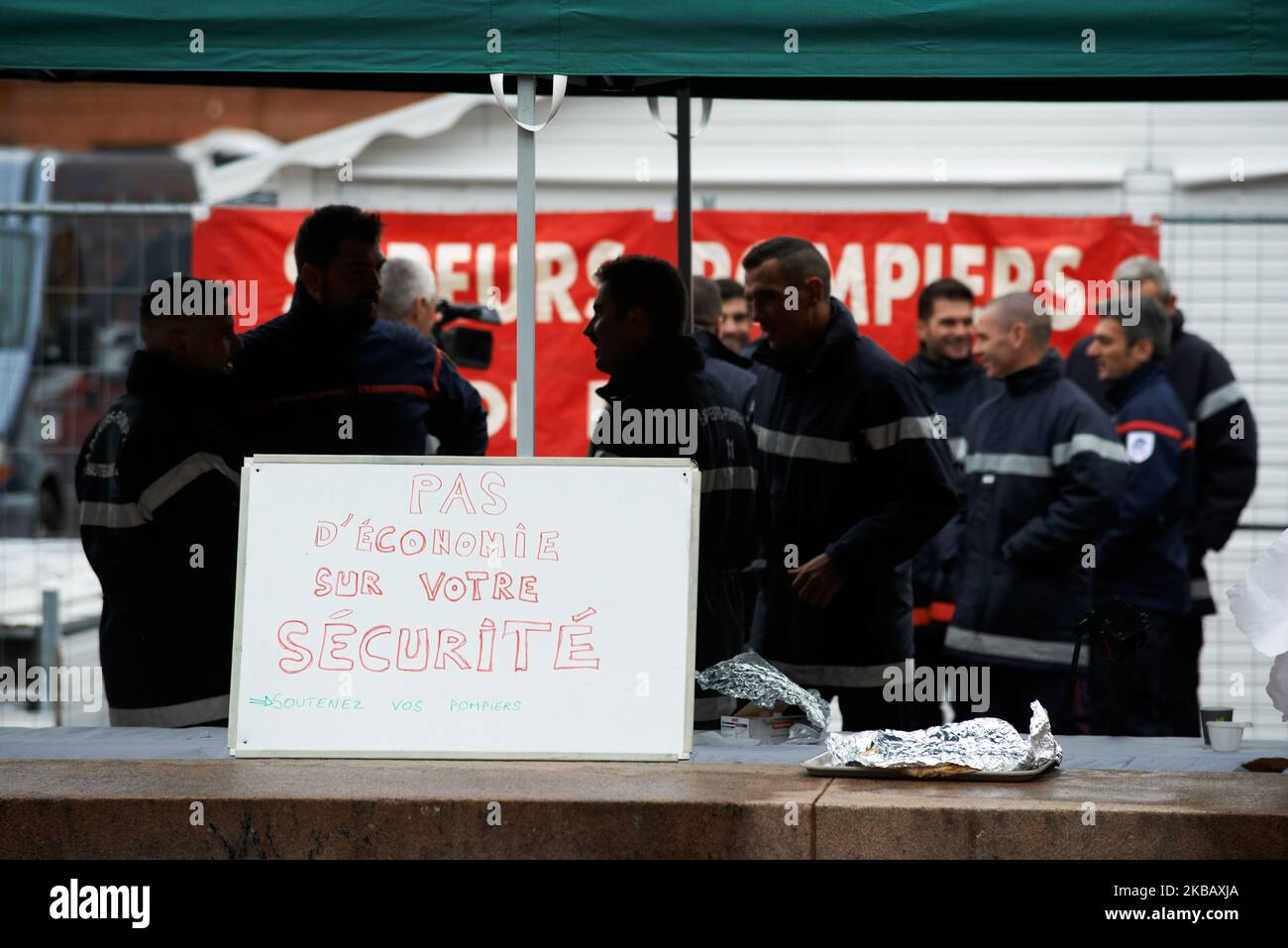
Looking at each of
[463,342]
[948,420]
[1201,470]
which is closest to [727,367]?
[463,342]

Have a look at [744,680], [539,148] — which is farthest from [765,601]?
[539,148]

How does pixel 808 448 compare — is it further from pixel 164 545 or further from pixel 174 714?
pixel 174 714

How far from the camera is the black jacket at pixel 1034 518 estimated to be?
6617 millimetres

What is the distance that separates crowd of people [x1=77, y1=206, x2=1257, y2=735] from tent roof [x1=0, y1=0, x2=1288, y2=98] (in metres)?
1.04

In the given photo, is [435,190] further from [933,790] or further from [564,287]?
[933,790]

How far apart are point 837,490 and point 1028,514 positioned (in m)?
1.58

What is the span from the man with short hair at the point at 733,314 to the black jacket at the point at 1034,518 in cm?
153

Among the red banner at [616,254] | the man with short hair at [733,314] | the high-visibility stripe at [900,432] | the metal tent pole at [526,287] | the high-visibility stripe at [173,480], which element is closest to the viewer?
the metal tent pole at [526,287]

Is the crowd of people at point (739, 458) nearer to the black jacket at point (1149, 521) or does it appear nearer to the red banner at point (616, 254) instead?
the black jacket at point (1149, 521)

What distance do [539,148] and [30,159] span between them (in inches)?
181

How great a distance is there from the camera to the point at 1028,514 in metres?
6.84

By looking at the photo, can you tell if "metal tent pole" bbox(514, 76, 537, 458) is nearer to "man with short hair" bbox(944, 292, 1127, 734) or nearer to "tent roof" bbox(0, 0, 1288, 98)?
"tent roof" bbox(0, 0, 1288, 98)

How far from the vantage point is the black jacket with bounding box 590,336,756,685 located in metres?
5.29

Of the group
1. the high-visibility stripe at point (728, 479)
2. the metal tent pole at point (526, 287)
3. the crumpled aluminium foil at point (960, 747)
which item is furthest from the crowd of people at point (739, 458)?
the metal tent pole at point (526, 287)
